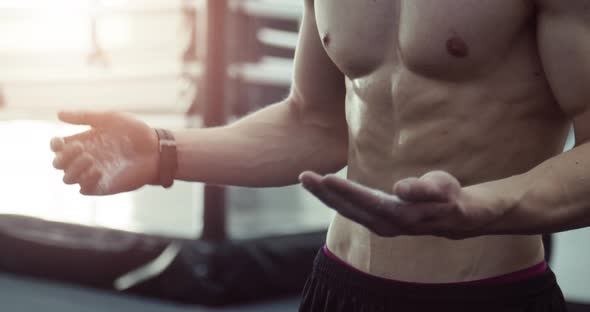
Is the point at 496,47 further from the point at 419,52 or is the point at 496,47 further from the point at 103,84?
the point at 103,84

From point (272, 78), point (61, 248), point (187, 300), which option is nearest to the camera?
point (187, 300)

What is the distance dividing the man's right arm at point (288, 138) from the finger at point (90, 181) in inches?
5.2

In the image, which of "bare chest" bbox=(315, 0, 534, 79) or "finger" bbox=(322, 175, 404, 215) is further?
"bare chest" bbox=(315, 0, 534, 79)

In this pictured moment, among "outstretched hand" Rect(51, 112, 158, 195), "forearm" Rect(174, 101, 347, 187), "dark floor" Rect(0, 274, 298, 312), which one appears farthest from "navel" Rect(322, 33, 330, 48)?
"dark floor" Rect(0, 274, 298, 312)

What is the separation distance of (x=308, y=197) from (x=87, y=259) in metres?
1.08

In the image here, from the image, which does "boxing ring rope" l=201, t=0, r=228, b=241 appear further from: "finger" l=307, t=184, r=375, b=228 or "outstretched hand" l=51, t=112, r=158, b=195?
"finger" l=307, t=184, r=375, b=228

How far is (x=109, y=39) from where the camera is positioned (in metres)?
3.21

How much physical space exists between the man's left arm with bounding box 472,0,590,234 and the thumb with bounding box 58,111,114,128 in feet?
1.63

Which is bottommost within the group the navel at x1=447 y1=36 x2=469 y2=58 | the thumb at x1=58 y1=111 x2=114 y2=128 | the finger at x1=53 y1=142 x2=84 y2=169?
the finger at x1=53 y1=142 x2=84 y2=169

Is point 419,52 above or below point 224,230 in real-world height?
above

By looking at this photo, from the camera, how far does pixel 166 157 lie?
0.98 metres

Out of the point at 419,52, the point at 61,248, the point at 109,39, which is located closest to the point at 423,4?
the point at 419,52

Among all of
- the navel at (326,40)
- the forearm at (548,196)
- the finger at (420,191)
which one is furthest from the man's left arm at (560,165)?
the navel at (326,40)

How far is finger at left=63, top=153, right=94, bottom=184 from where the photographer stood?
0.89 meters
